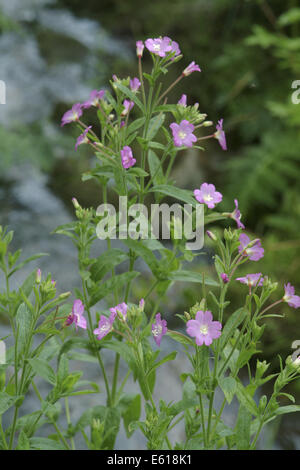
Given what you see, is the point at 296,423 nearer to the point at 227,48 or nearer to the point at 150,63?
the point at 227,48

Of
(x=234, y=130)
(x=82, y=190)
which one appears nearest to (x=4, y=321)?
(x=82, y=190)

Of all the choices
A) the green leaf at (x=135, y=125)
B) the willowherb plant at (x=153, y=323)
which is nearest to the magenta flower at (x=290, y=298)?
the willowherb plant at (x=153, y=323)

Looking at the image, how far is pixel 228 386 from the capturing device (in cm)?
83

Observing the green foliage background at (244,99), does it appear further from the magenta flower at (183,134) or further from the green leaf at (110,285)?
the magenta flower at (183,134)

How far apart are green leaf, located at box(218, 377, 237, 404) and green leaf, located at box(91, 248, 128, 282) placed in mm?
287

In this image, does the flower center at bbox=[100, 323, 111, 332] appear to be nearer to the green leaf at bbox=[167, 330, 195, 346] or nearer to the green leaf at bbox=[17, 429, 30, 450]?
the green leaf at bbox=[167, 330, 195, 346]

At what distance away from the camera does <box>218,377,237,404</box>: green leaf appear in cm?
81

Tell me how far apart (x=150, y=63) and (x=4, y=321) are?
2.65m

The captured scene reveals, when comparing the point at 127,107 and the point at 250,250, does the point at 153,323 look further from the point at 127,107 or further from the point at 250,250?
the point at 127,107

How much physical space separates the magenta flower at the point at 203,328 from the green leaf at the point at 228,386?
0.32 feet

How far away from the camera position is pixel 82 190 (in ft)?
9.91

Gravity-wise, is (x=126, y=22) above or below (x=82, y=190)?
above

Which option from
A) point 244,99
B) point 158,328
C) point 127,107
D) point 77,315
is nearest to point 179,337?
point 158,328

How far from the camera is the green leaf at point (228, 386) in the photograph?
2.67 ft
